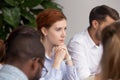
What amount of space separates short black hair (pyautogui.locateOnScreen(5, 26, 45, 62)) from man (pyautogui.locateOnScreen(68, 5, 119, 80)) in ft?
4.29

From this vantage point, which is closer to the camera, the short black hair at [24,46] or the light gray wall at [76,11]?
the short black hair at [24,46]

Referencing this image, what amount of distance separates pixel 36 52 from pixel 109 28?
34cm

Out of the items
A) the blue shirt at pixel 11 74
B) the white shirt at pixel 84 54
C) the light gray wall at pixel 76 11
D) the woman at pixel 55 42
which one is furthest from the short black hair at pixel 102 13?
the blue shirt at pixel 11 74

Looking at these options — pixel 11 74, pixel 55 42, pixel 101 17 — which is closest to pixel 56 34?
pixel 55 42

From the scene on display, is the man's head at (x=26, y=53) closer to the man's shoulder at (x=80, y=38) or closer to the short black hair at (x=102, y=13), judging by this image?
the man's shoulder at (x=80, y=38)

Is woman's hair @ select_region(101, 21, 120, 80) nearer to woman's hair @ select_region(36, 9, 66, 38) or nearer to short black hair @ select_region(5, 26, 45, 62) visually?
short black hair @ select_region(5, 26, 45, 62)

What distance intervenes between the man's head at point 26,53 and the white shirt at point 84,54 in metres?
1.26

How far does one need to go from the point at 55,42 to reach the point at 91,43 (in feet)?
1.43

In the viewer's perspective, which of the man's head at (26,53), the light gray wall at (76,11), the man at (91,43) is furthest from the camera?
the light gray wall at (76,11)

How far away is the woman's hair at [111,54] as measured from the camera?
1.23 meters

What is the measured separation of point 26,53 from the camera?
4.58 ft

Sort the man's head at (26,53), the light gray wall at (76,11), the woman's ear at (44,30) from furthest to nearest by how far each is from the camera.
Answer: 1. the light gray wall at (76,11)
2. the woman's ear at (44,30)
3. the man's head at (26,53)

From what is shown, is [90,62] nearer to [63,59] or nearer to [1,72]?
[63,59]

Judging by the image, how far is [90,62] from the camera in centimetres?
288
